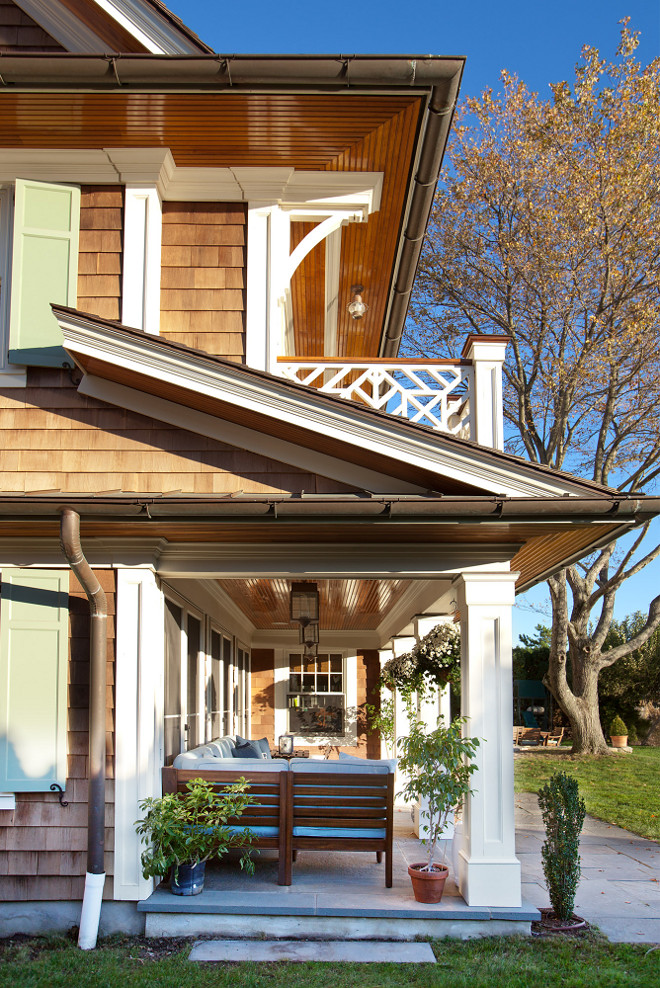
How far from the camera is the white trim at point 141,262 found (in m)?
7.15

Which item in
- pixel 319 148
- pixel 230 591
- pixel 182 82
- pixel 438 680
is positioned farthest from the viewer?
pixel 230 591

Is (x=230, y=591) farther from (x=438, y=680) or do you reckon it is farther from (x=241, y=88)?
(x=241, y=88)

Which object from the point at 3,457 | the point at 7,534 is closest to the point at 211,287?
the point at 3,457

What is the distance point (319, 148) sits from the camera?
7359 mm

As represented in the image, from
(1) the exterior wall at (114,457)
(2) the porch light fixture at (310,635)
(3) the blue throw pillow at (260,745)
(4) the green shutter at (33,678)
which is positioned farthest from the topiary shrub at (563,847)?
(3) the blue throw pillow at (260,745)

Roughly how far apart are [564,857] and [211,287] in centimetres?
520

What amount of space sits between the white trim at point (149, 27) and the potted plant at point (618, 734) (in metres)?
20.0

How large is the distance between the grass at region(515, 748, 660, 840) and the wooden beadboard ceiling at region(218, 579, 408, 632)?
151 inches

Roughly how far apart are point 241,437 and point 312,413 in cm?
75

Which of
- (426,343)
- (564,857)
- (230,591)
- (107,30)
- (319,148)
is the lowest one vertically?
(564,857)

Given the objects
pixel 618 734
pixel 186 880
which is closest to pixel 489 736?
pixel 186 880

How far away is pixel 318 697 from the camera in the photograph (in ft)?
49.7

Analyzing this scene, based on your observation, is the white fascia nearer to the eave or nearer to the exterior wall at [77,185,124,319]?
the eave

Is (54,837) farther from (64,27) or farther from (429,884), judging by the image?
(64,27)
